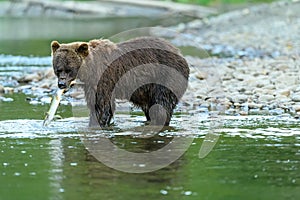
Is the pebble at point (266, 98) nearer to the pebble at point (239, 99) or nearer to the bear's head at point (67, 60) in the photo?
the pebble at point (239, 99)

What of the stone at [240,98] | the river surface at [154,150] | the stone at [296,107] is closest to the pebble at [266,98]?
the stone at [240,98]

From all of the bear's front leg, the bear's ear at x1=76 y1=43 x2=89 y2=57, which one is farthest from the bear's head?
the bear's front leg

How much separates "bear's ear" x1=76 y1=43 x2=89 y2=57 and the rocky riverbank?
2.32m

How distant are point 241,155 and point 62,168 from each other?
1892 mm

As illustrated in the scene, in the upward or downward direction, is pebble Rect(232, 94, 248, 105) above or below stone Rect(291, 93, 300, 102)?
below

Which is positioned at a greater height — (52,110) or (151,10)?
(151,10)

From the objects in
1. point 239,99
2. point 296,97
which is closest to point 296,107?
point 296,97

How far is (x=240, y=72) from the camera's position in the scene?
15359mm

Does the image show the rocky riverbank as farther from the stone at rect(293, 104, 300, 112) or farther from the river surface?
the river surface

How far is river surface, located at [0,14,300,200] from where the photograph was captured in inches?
277

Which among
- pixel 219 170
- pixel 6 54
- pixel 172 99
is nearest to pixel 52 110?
pixel 172 99

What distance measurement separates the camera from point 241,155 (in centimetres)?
853

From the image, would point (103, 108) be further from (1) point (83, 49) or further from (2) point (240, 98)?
(2) point (240, 98)

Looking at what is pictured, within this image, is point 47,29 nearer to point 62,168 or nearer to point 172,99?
point 172,99
